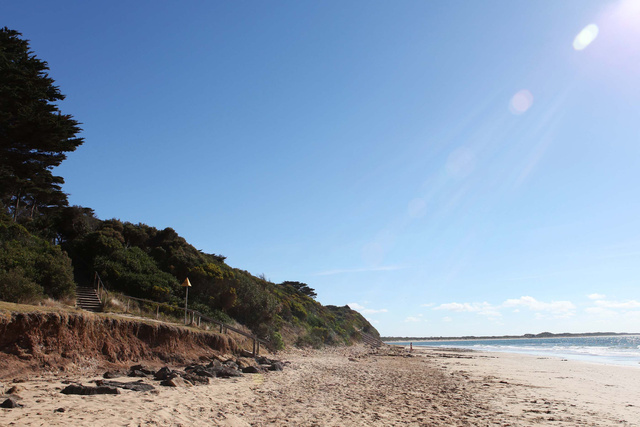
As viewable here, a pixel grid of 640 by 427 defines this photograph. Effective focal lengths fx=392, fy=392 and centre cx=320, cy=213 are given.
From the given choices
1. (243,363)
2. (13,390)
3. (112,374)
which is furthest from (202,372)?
(13,390)

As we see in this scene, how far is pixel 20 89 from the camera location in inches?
719

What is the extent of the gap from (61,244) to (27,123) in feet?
36.2

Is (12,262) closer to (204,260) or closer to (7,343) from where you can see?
(7,343)

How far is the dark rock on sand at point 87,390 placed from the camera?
8.49 m

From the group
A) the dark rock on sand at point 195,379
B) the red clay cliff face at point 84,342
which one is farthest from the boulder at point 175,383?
the red clay cliff face at point 84,342

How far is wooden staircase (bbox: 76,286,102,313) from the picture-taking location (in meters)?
18.6

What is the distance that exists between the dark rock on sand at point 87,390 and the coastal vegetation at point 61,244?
23.8 feet

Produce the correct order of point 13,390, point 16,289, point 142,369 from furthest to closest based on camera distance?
point 16,289, point 142,369, point 13,390

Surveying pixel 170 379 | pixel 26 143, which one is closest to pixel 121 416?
pixel 170 379

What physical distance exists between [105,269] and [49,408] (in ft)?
60.6

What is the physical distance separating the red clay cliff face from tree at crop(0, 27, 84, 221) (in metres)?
10.9

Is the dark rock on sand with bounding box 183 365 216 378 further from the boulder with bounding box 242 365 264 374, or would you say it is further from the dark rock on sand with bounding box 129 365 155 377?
the boulder with bounding box 242 365 264 374

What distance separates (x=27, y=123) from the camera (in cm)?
1814

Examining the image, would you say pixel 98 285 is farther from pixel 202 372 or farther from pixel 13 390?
pixel 13 390
